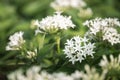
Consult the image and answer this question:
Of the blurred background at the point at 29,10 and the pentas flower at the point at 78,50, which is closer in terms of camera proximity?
the pentas flower at the point at 78,50

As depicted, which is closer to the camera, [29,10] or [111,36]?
[111,36]

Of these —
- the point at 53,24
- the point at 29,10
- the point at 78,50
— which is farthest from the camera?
the point at 29,10

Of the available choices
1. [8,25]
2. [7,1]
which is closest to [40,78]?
[8,25]

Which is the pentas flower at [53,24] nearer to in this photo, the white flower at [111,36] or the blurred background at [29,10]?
the white flower at [111,36]

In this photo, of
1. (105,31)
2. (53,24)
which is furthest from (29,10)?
(105,31)

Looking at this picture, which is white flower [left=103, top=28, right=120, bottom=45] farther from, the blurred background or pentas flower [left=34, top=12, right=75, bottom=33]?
the blurred background

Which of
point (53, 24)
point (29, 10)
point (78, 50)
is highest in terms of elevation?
point (29, 10)

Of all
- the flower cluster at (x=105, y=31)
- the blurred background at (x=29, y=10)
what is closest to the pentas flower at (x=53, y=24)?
the flower cluster at (x=105, y=31)

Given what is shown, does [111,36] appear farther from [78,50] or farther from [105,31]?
[78,50]

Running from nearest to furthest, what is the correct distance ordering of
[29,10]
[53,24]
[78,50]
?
[78,50]
[53,24]
[29,10]

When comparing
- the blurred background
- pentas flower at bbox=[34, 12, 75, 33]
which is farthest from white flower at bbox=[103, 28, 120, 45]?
the blurred background

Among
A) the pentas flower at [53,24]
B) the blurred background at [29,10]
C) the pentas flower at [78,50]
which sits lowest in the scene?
the pentas flower at [78,50]
